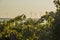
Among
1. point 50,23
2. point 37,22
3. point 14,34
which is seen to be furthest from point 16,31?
point 50,23

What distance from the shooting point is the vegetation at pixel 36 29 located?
570cm

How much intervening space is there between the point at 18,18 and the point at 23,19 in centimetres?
18

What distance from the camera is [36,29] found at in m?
6.15

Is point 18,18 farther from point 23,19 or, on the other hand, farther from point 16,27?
point 16,27

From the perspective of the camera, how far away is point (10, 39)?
20.9 feet

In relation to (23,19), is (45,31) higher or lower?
lower

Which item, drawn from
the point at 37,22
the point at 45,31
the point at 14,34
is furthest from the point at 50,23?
the point at 14,34

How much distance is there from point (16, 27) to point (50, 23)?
3.90ft

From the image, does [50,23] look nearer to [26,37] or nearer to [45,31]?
[45,31]

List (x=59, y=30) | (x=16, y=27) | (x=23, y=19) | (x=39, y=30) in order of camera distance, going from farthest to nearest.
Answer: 1. (x=23, y=19)
2. (x=16, y=27)
3. (x=39, y=30)
4. (x=59, y=30)

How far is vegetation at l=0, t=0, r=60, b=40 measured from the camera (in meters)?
5.70

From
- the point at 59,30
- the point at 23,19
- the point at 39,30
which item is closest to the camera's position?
the point at 59,30

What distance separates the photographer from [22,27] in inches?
256

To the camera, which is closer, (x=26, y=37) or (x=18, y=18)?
(x=26, y=37)
